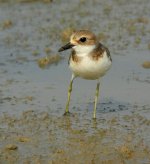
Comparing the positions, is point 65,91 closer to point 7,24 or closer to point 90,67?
point 90,67

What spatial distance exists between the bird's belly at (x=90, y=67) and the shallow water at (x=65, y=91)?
0.66 meters

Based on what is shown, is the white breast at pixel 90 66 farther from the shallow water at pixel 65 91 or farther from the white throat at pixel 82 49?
the shallow water at pixel 65 91

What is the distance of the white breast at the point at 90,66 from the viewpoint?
862 cm

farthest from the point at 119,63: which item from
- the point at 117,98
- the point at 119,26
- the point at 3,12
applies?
the point at 3,12

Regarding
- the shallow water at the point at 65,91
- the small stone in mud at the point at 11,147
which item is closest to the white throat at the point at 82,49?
the shallow water at the point at 65,91

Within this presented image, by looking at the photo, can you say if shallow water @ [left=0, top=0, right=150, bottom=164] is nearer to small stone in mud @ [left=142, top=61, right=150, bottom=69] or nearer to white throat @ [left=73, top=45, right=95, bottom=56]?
small stone in mud @ [left=142, top=61, right=150, bottom=69]

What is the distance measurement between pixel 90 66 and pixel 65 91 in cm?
164

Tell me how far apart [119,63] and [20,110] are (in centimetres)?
317

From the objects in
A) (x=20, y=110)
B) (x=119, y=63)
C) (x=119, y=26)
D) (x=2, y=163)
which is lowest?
(x=2, y=163)

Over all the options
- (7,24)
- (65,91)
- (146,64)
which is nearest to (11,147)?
(65,91)

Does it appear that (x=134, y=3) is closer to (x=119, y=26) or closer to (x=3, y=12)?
(x=119, y=26)

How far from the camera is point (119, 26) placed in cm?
1456

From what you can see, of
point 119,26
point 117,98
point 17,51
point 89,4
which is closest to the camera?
point 117,98

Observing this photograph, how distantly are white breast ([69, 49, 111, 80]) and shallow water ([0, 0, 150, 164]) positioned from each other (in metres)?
0.67
